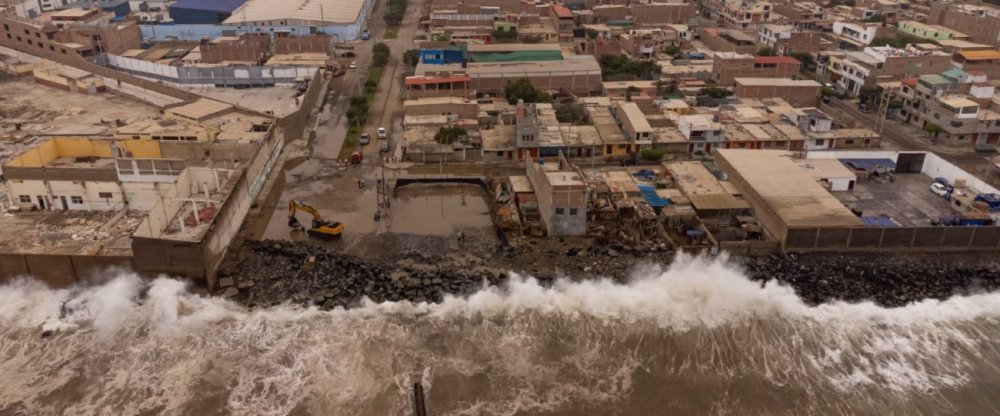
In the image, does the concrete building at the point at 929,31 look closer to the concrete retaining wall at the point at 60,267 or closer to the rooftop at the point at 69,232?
the rooftop at the point at 69,232

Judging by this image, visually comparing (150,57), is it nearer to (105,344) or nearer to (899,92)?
(105,344)

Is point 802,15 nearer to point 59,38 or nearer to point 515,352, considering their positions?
point 515,352

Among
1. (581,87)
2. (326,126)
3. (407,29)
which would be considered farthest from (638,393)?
(407,29)

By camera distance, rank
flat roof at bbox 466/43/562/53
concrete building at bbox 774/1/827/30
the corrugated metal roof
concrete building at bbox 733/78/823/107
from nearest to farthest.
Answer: concrete building at bbox 733/78/823/107
flat roof at bbox 466/43/562/53
the corrugated metal roof
concrete building at bbox 774/1/827/30

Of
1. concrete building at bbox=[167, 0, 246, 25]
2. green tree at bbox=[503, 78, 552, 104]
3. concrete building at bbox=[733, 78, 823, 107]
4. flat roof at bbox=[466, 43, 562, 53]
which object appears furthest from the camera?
concrete building at bbox=[167, 0, 246, 25]

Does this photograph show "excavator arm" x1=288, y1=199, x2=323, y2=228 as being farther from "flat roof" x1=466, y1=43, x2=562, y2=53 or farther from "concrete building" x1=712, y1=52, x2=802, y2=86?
"concrete building" x1=712, y1=52, x2=802, y2=86

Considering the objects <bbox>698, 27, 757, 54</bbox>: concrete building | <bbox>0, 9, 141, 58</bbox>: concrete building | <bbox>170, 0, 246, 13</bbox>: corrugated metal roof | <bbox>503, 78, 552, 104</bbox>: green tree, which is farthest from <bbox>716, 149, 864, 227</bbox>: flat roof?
<bbox>170, 0, 246, 13</bbox>: corrugated metal roof

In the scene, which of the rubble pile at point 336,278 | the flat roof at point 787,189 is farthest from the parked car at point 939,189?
the rubble pile at point 336,278

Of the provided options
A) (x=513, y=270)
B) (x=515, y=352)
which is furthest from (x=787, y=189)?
(x=515, y=352)
